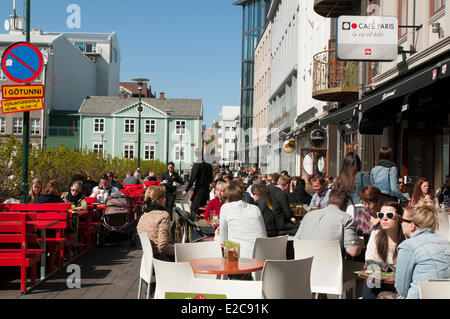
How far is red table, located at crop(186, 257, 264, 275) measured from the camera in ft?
19.2

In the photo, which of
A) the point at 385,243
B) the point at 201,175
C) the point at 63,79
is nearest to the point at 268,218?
the point at 385,243

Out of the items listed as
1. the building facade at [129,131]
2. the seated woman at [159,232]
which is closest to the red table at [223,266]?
the seated woman at [159,232]

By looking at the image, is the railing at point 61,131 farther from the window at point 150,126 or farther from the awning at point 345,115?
the awning at point 345,115

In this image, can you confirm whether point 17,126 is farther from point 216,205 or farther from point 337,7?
point 216,205

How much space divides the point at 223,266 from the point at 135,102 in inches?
2792

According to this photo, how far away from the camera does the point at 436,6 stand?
12789 millimetres

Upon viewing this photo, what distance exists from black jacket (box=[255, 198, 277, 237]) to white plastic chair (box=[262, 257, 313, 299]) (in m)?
3.82

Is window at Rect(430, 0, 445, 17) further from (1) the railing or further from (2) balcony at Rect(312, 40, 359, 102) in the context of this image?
(1) the railing

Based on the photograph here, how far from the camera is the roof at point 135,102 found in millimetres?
74688

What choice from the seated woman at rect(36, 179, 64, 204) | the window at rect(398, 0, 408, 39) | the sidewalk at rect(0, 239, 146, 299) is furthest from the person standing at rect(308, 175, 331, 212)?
the window at rect(398, 0, 408, 39)

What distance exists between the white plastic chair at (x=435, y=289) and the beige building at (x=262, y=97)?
49.0 meters

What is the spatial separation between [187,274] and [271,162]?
45.3 m
